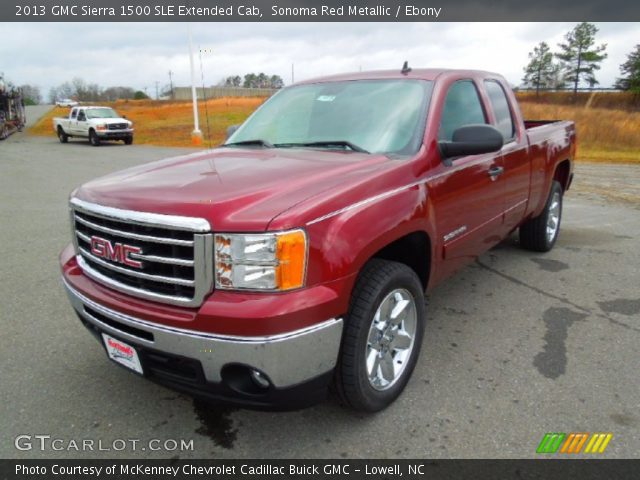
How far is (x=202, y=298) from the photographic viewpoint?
2076mm

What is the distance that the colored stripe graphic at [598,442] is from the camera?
7.75 feet

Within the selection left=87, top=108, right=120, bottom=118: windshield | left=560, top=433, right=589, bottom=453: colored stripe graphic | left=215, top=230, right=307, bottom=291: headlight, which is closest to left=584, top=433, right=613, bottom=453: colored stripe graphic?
left=560, top=433, right=589, bottom=453: colored stripe graphic

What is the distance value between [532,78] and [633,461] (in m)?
78.9

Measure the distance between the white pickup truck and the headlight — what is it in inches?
923

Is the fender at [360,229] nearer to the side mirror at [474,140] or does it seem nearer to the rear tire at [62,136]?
the side mirror at [474,140]

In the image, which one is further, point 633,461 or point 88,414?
Result: point 88,414

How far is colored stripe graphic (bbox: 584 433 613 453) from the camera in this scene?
7.75ft

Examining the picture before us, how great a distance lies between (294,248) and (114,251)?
952 mm

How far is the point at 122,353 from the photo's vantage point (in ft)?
7.91

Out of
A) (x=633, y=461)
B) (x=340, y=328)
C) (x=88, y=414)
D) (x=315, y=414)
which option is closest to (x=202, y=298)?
(x=340, y=328)

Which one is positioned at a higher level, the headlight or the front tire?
the headlight

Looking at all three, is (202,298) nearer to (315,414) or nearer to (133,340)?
(133,340)

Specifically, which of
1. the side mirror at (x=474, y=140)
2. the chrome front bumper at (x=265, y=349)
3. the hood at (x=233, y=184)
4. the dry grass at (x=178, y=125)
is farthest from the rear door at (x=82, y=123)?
the chrome front bumper at (x=265, y=349)

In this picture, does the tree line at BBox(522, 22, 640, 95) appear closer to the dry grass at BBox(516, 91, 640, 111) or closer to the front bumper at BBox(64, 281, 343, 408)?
the dry grass at BBox(516, 91, 640, 111)
